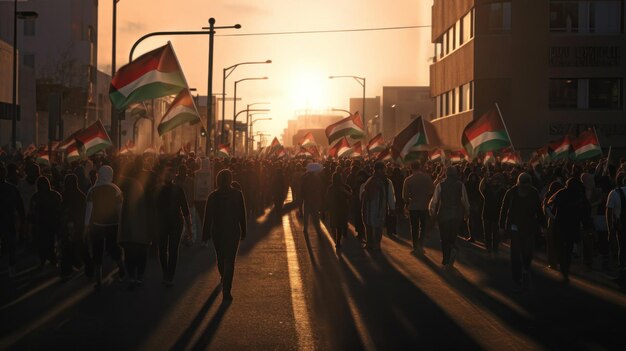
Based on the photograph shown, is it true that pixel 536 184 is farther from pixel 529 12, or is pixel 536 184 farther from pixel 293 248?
pixel 529 12

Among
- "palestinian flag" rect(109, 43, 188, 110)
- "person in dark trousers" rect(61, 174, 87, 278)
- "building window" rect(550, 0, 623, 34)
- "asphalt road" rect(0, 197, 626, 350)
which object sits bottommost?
"asphalt road" rect(0, 197, 626, 350)

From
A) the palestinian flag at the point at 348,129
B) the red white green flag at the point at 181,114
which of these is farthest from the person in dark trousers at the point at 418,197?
the palestinian flag at the point at 348,129

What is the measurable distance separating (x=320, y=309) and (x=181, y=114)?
527 inches

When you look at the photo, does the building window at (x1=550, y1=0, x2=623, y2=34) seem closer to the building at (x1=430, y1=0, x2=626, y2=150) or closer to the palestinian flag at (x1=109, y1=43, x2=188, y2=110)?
the building at (x1=430, y1=0, x2=626, y2=150)

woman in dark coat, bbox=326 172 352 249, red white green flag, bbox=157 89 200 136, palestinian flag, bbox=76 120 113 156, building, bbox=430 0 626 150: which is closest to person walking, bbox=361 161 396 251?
woman in dark coat, bbox=326 172 352 249

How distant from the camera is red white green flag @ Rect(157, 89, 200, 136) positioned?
24.2 metres

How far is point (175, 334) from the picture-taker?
9891 millimetres

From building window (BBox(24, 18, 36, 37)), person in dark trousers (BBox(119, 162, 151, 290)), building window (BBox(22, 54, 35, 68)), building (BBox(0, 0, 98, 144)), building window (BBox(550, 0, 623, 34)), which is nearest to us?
person in dark trousers (BBox(119, 162, 151, 290))

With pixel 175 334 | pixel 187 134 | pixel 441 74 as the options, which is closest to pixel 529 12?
pixel 441 74

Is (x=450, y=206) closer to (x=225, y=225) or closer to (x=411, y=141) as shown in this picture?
(x=225, y=225)

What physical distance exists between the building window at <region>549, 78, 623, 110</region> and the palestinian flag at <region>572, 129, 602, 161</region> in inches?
756

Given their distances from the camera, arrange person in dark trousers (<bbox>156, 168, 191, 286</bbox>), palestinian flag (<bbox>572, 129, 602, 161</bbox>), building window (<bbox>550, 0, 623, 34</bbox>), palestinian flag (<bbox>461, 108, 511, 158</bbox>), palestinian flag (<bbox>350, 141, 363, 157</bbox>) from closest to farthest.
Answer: person in dark trousers (<bbox>156, 168, 191, 286</bbox>) < palestinian flag (<bbox>461, 108, 511, 158</bbox>) < palestinian flag (<bbox>572, 129, 602, 161</bbox>) < palestinian flag (<bbox>350, 141, 363, 157</bbox>) < building window (<bbox>550, 0, 623, 34</bbox>)

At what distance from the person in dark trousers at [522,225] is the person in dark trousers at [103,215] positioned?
5282 millimetres

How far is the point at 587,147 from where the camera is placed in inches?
1228
